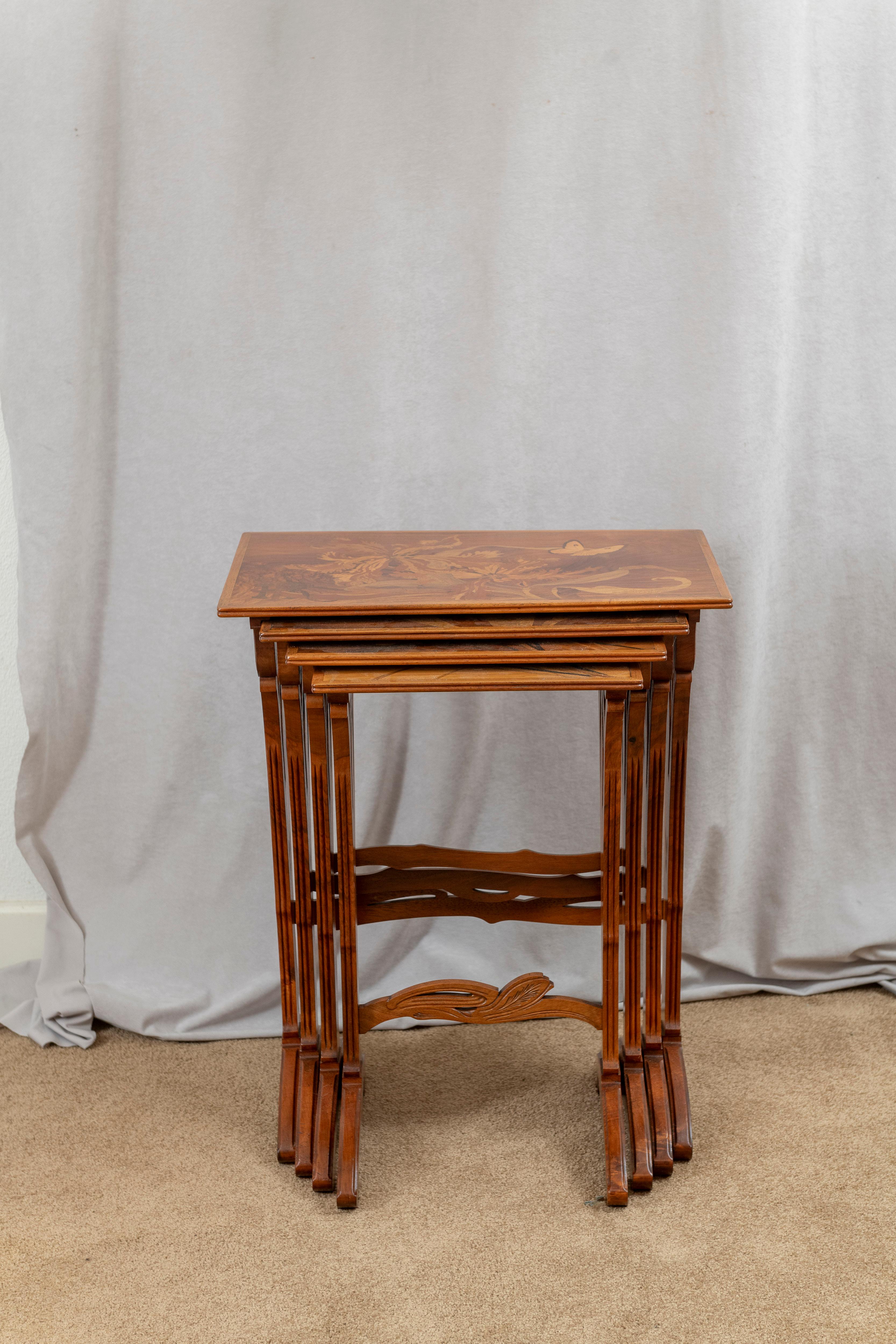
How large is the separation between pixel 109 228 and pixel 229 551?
21.5 inches

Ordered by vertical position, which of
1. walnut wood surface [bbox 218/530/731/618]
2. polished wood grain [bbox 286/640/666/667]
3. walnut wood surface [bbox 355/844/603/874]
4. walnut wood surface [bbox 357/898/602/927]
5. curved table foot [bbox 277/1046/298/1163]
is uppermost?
walnut wood surface [bbox 218/530/731/618]

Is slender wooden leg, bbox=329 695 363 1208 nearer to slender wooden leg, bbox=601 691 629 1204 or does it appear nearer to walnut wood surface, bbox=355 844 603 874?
walnut wood surface, bbox=355 844 603 874

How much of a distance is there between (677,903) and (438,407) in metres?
0.89

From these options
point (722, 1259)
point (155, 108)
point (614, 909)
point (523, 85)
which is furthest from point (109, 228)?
point (722, 1259)

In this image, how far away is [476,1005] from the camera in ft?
5.88

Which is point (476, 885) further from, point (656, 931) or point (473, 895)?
point (656, 931)

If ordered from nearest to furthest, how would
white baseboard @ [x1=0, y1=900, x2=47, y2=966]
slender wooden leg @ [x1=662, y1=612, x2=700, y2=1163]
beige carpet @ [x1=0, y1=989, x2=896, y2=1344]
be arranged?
1. beige carpet @ [x1=0, y1=989, x2=896, y2=1344]
2. slender wooden leg @ [x1=662, y1=612, x2=700, y2=1163]
3. white baseboard @ [x1=0, y1=900, x2=47, y2=966]

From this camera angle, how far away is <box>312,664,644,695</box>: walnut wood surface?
5.13 feet

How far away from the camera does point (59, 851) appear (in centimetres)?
217

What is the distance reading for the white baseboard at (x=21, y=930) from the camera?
2.26 metres

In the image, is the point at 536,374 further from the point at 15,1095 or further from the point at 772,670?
the point at 15,1095

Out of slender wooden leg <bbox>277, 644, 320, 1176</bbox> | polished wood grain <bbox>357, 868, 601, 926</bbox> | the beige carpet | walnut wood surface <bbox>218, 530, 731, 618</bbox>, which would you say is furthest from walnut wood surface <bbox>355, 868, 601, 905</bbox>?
walnut wood surface <bbox>218, 530, 731, 618</bbox>

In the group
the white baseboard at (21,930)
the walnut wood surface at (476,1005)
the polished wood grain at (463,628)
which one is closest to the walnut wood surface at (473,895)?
the walnut wood surface at (476,1005)

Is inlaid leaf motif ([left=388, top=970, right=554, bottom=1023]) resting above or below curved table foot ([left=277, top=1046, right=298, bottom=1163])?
above
